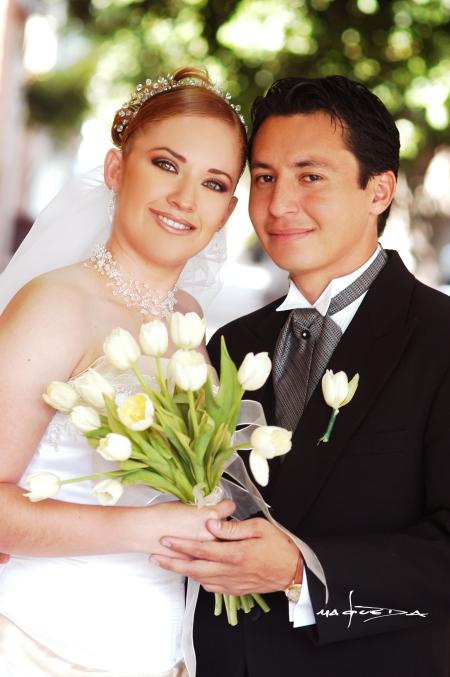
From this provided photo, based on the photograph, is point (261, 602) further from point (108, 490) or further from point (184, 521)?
point (108, 490)

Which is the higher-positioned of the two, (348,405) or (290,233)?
(290,233)

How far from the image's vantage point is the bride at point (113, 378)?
2.37 m

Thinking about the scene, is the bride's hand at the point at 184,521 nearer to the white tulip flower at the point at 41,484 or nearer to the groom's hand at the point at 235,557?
the groom's hand at the point at 235,557

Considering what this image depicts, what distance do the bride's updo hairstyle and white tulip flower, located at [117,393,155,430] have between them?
107 centimetres

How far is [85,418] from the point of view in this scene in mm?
2105

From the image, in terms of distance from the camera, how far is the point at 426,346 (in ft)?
8.86

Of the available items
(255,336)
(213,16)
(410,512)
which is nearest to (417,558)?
(410,512)

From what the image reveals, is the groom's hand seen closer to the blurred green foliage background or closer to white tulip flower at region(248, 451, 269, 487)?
white tulip flower at region(248, 451, 269, 487)

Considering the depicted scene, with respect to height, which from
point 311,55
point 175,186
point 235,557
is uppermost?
point 311,55

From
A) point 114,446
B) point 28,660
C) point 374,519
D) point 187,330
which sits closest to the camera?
point 114,446

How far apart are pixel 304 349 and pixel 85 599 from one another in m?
1.01

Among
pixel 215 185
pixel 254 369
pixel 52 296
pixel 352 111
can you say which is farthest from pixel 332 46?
pixel 254 369

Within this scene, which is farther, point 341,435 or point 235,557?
point 341,435

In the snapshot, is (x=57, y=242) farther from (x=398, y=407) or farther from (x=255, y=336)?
(x=398, y=407)
